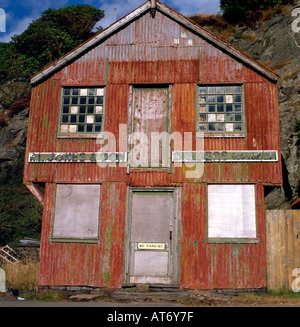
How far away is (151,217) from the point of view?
1219 centimetres

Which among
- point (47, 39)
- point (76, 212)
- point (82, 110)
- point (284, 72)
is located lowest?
point (76, 212)

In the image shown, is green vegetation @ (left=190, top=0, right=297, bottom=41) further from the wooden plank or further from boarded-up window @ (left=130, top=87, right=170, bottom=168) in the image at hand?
the wooden plank

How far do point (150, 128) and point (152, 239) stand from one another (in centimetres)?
354

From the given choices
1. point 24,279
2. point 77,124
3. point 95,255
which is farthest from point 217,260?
point 24,279

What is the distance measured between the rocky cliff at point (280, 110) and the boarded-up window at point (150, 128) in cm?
375

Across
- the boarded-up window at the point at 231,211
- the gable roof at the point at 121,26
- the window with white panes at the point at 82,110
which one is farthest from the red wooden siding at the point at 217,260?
the gable roof at the point at 121,26

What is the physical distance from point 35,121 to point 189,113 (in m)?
5.12

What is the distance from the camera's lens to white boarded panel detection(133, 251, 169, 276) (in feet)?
38.9

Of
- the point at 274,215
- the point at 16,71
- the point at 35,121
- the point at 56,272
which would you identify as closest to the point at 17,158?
the point at 16,71

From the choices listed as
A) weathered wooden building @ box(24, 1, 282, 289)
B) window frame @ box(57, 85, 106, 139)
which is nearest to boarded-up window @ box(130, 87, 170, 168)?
weathered wooden building @ box(24, 1, 282, 289)

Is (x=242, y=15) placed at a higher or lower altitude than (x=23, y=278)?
higher

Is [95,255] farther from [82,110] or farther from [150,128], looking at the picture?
[82,110]

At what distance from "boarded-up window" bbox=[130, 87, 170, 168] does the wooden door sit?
3.59 ft

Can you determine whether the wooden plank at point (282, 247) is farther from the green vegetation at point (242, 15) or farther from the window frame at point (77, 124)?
the green vegetation at point (242, 15)
